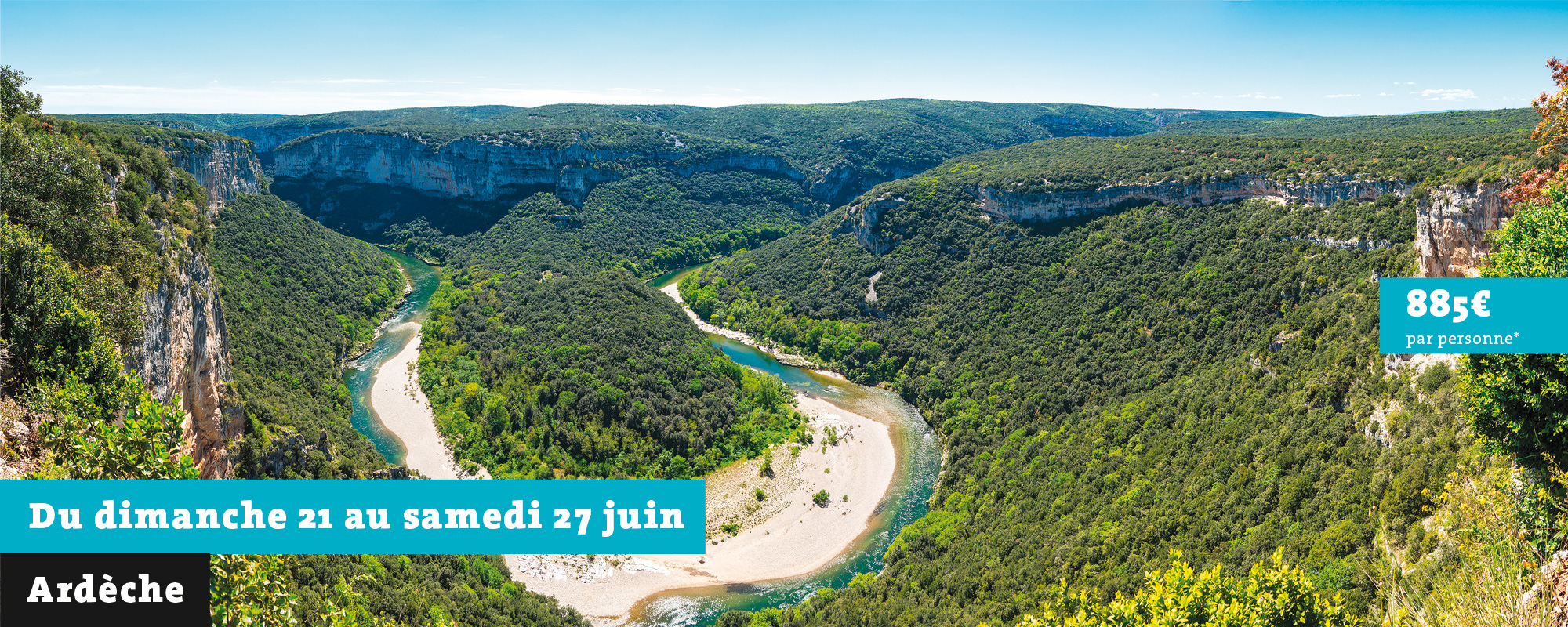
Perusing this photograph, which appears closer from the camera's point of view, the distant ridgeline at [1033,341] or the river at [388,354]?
the distant ridgeline at [1033,341]

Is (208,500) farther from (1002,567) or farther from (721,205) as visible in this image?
(721,205)

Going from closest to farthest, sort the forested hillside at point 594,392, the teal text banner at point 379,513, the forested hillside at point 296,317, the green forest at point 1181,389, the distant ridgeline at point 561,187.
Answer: the teal text banner at point 379,513 < the green forest at point 1181,389 < the forested hillside at point 296,317 < the forested hillside at point 594,392 < the distant ridgeline at point 561,187

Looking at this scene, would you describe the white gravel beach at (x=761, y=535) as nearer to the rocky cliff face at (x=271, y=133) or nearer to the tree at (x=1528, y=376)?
the tree at (x=1528, y=376)

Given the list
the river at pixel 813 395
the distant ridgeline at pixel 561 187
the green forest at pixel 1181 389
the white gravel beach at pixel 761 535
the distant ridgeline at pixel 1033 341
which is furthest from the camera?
the distant ridgeline at pixel 561 187

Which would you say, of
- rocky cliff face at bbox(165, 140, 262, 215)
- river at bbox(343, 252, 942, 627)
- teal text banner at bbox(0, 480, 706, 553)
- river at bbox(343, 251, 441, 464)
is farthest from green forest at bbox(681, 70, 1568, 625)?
rocky cliff face at bbox(165, 140, 262, 215)

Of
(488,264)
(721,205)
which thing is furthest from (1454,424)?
(721,205)

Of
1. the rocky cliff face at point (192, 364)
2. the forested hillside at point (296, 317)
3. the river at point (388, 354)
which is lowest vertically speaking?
the river at point (388, 354)

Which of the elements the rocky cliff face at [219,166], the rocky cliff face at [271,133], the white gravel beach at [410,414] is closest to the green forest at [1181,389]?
the white gravel beach at [410,414]

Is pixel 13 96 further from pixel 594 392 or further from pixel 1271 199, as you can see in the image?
pixel 1271 199
